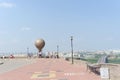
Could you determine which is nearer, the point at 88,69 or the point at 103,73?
the point at 103,73

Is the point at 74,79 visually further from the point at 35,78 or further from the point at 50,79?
the point at 35,78

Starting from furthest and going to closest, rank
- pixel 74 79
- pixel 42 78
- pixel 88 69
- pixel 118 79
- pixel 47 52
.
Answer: pixel 47 52
pixel 118 79
pixel 88 69
pixel 42 78
pixel 74 79

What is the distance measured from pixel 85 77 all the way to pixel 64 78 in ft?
5.88

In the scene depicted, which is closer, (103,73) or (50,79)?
(103,73)

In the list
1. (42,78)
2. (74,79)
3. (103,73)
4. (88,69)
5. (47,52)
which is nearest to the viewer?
(103,73)

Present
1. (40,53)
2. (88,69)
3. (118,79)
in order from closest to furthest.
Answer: (88,69)
(118,79)
(40,53)

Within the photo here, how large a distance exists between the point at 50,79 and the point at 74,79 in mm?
2083

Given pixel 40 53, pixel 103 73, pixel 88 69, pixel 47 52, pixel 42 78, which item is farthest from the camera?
pixel 47 52

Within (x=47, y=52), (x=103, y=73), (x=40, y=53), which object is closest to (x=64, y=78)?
(x=103, y=73)

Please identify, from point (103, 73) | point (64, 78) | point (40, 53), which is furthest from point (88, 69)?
point (40, 53)

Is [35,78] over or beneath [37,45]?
beneath

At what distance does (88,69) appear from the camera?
26703mm

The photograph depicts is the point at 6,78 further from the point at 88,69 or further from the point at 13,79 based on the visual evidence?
the point at 88,69

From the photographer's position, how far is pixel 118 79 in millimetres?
29250
